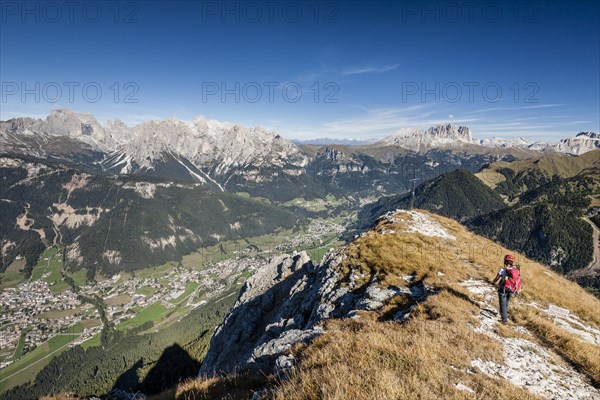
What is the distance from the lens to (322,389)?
23.2ft

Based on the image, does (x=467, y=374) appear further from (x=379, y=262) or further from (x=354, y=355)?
(x=379, y=262)

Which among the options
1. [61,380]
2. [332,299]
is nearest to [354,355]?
[332,299]

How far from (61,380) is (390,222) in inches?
7175

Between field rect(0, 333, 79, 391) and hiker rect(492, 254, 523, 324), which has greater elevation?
hiker rect(492, 254, 523, 324)

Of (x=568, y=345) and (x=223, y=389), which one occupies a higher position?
(x=223, y=389)

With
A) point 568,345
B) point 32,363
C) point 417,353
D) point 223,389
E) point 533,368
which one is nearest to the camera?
point 417,353

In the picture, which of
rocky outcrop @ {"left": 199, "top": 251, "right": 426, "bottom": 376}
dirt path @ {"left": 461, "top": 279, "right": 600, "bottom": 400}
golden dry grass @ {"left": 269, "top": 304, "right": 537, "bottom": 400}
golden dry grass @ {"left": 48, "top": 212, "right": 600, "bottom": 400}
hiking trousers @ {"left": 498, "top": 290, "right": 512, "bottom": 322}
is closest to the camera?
golden dry grass @ {"left": 269, "top": 304, "right": 537, "bottom": 400}

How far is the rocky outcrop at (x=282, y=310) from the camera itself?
15.4 meters

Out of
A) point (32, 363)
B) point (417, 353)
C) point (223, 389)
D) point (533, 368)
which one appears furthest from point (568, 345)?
point (32, 363)

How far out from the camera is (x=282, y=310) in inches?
1414

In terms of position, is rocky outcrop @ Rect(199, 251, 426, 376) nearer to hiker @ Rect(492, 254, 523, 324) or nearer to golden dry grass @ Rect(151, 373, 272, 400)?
golden dry grass @ Rect(151, 373, 272, 400)

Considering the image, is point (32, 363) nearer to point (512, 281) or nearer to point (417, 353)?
point (417, 353)

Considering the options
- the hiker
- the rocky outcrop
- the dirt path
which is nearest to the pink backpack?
the hiker

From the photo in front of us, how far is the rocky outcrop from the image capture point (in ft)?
50.6
